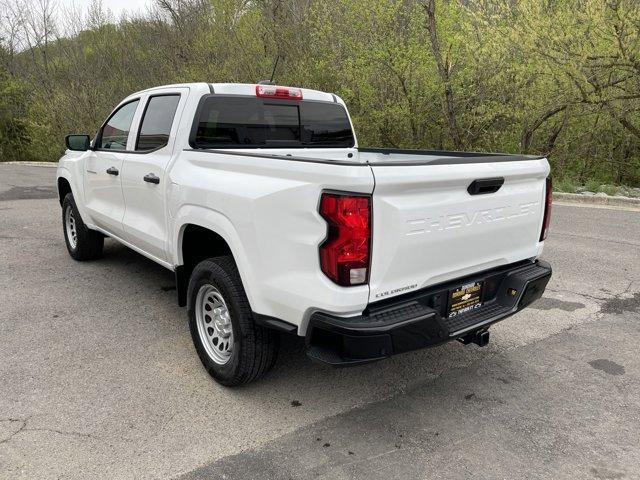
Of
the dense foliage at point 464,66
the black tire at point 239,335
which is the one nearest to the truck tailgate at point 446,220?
the black tire at point 239,335

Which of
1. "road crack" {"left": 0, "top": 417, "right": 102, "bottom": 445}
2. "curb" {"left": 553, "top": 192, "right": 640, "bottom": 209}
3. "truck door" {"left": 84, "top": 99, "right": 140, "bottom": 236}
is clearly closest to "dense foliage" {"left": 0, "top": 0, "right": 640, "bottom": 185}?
A: "curb" {"left": 553, "top": 192, "right": 640, "bottom": 209}

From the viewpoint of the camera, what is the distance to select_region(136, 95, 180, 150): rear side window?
3.81m

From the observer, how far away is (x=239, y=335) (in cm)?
289

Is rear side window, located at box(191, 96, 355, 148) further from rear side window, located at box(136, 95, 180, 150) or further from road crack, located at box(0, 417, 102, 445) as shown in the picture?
road crack, located at box(0, 417, 102, 445)

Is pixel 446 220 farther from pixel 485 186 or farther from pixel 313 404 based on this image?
pixel 313 404

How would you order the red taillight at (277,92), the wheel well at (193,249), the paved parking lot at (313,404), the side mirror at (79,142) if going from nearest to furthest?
the paved parking lot at (313,404) → the wheel well at (193,249) → the red taillight at (277,92) → the side mirror at (79,142)

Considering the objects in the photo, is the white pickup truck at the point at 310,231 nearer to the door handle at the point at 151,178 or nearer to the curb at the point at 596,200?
the door handle at the point at 151,178

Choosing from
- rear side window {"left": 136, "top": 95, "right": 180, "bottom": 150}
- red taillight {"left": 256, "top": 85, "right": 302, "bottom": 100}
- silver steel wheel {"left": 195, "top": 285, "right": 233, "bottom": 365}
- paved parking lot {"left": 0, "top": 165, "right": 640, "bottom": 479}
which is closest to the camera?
paved parking lot {"left": 0, "top": 165, "right": 640, "bottom": 479}

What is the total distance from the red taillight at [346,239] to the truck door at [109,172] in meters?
2.78

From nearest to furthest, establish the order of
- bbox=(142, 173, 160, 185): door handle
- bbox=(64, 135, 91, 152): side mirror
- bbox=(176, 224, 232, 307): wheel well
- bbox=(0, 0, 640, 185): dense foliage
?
bbox=(176, 224, 232, 307): wheel well < bbox=(142, 173, 160, 185): door handle < bbox=(64, 135, 91, 152): side mirror < bbox=(0, 0, 640, 185): dense foliage

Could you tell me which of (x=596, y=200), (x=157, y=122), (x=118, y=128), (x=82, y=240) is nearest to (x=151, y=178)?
(x=157, y=122)

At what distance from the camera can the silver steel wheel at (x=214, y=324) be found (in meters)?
3.17

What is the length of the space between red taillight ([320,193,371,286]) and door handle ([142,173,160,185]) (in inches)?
72.4

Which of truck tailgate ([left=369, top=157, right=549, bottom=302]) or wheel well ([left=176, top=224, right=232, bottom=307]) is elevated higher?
truck tailgate ([left=369, top=157, right=549, bottom=302])
